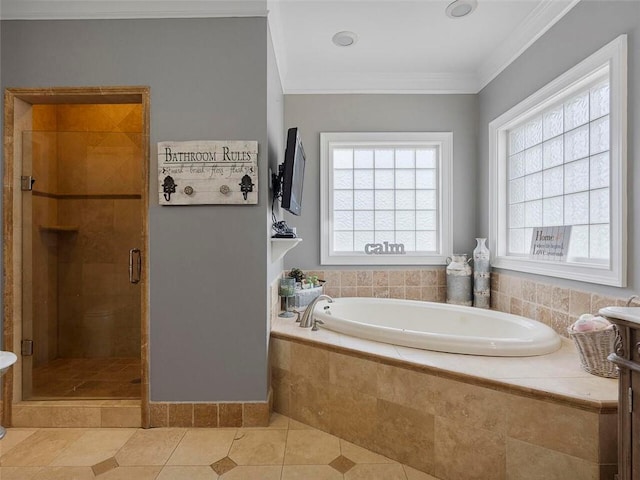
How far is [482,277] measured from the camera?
2832mm

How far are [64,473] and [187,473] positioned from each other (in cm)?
59

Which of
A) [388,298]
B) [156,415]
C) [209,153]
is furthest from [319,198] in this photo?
[156,415]

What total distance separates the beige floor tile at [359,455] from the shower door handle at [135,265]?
1536 mm

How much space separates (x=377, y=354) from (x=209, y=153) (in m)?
1.45

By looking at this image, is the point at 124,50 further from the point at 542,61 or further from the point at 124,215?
the point at 542,61

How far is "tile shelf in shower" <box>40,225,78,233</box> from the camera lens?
224 centimetres

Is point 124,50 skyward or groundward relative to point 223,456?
skyward

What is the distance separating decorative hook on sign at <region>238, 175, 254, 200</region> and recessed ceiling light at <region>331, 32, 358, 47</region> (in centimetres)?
133

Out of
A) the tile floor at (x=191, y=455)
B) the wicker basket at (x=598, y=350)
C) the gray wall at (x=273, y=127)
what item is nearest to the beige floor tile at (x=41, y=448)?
the tile floor at (x=191, y=455)

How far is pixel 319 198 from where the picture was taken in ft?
10.2

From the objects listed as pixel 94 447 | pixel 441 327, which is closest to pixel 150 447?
pixel 94 447

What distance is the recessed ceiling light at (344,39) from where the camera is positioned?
7.98 ft

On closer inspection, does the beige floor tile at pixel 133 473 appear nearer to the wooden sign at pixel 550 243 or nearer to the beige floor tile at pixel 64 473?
the beige floor tile at pixel 64 473

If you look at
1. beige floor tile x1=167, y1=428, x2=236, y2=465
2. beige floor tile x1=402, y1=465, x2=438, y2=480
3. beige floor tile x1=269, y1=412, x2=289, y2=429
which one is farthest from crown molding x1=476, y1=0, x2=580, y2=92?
beige floor tile x1=167, y1=428, x2=236, y2=465
